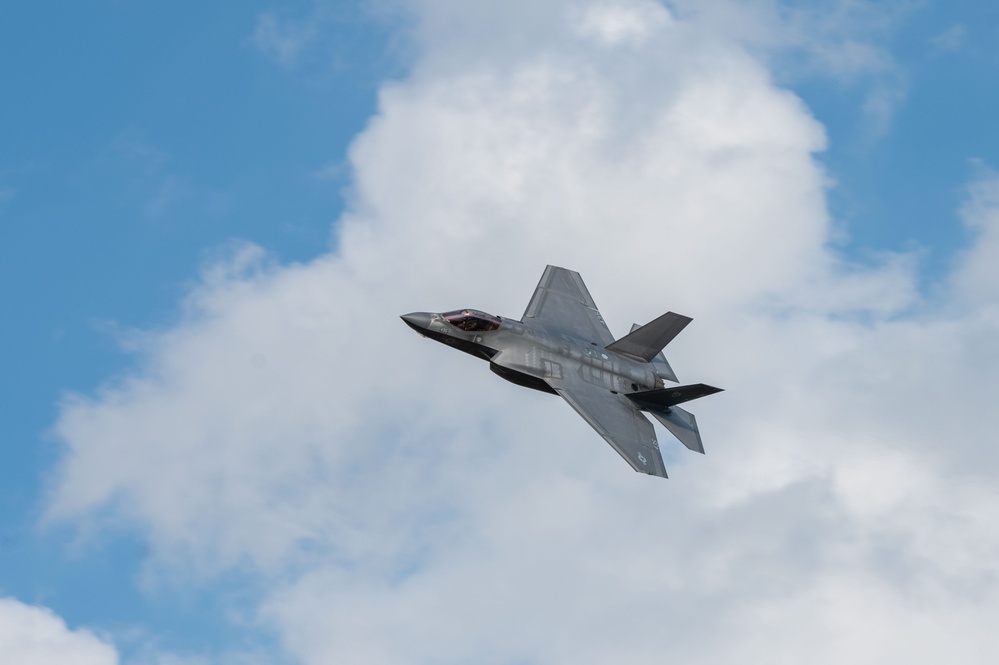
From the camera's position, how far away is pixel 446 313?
7094cm

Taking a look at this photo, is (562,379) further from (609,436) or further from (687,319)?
(687,319)

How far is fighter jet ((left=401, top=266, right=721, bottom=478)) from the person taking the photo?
69562mm

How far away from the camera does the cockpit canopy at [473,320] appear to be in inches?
2763

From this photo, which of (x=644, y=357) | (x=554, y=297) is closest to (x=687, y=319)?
(x=644, y=357)

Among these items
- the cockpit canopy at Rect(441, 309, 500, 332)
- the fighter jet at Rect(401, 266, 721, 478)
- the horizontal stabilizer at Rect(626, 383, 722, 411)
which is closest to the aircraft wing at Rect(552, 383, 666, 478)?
the fighter jet at Rect(401, 266, 721, 478)

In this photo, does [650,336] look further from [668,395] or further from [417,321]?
[417,321]

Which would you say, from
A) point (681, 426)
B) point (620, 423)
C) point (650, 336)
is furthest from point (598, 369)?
point (681, 426)

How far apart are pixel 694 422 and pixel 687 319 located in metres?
6.26

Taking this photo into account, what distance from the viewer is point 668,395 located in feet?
234

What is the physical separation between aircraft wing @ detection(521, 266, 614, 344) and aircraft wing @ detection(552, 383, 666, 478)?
5.40 metres

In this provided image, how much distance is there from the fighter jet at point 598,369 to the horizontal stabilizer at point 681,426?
0.06m

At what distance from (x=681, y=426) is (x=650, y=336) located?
18.7ft

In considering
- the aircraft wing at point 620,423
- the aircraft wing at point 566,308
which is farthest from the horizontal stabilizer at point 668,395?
the aircraft wing at point 566,308

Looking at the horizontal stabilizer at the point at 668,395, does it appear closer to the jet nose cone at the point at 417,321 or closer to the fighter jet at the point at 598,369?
the fighter jet at the point at 598,369
